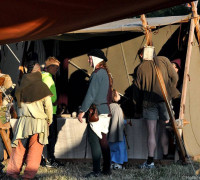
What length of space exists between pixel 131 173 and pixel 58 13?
15.9ft

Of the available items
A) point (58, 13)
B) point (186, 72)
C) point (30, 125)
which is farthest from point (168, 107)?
point (58, 13)

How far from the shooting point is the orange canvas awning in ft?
9.43

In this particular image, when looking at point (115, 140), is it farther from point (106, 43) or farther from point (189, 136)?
point (106, 43)

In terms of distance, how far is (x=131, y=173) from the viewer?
7555 millimetres

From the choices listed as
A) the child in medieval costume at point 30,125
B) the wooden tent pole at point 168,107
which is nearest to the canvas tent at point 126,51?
the wooden tent pole at point 168,107

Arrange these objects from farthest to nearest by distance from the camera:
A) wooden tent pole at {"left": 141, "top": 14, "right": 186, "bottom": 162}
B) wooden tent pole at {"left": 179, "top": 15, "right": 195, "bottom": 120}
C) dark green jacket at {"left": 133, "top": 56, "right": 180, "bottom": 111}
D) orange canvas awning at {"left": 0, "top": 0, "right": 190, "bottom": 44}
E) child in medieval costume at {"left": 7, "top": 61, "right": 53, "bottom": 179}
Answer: wooden tent pole at {"left": 179, "top": 15, "right": 195, "bottom": 120}, dark green jacket at {"left": 133, "top": 56, "right": 180, "bottom": 111}, wooden tent pole at {"left": 141, "top": 14, "right": 186, "bottom": 162}, child in medieval costume at {"left": 7, "top": 61, "right": 53, "bottom": 179}, orange canvas awning at {"left": 0, "top": 0, "right": 190, "bottom": 44}

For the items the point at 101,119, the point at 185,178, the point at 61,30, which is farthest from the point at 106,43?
the point at 61,30

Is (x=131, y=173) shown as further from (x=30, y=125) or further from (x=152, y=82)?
(x=30, y=125)

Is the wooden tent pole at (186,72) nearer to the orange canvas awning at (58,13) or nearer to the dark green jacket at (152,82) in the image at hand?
the dark green jacket at (152,82)

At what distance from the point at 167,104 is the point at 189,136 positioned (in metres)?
1.11

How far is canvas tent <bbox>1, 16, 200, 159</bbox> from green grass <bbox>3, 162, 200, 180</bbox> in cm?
54

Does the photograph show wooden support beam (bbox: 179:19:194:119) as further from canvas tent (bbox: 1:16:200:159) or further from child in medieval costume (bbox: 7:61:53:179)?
child in medieval costume (bbox: 7:61:53:179)

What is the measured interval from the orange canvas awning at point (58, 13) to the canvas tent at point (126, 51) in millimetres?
5276

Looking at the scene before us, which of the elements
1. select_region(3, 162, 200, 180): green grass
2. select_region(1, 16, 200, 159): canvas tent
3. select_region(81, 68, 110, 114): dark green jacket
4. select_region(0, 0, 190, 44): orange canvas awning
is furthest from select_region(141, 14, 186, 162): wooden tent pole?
select_region(0, 0, 190, 44): orange canvas awning
